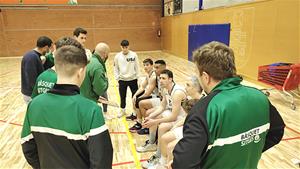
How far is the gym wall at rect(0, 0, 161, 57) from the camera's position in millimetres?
15836

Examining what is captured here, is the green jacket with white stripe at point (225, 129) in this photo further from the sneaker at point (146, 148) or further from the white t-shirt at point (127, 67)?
the white t-shirt at point (127, 67)

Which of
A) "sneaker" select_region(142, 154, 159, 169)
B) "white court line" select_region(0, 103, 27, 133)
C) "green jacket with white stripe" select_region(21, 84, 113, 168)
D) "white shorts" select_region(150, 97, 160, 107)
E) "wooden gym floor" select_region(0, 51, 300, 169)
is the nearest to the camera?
"green jacket with white stripe" select_region(21, 84, 113, 168)

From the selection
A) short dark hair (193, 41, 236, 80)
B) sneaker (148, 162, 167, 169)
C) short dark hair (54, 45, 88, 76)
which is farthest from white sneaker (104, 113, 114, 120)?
short dark hair (193, 41, 236, 80)

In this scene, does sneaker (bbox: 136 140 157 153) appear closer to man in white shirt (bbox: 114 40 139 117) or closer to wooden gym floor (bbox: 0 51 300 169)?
wooden gym floor (bbox: 0 51 300 169)

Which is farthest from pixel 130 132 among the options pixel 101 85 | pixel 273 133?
pixel 273 133

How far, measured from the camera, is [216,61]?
4.55 feet

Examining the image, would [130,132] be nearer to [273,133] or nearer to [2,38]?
[273,133]

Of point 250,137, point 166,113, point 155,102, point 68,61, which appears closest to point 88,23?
point 155,102

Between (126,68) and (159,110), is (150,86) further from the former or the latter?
(126,68)

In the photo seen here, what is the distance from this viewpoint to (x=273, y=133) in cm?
165

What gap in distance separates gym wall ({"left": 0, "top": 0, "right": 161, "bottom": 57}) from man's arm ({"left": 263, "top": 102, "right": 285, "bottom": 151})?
54.6ft

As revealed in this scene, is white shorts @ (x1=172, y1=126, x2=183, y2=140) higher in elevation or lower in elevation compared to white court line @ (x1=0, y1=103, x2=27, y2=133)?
higher

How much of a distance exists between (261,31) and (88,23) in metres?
12.5

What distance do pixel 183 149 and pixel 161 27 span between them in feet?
57.5
